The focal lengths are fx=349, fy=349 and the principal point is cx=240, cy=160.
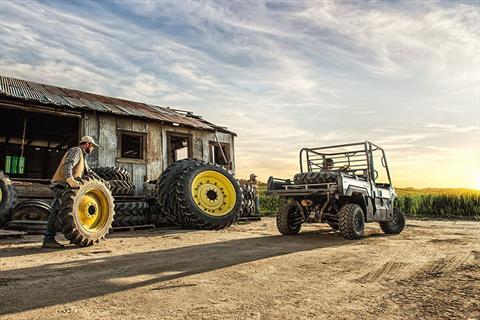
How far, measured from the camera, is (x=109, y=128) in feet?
44.2

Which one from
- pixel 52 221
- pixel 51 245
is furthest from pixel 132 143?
pixel 51 245

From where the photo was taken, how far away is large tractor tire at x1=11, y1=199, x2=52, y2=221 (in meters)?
8.88

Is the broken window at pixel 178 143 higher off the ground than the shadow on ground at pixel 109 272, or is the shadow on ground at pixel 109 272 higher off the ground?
the broken window at pixel 178 143

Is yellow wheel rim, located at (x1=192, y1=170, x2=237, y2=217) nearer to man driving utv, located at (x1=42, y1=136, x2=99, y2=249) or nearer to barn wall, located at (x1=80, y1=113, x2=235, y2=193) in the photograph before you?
man driving utv, located at (x1=42, y1=136, x2=99, y2=249)

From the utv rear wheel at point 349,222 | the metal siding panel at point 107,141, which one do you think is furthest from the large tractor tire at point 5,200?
the utv rear wheel at point 349,222

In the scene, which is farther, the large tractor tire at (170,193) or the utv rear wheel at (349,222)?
the large tractor tire at (170,193)

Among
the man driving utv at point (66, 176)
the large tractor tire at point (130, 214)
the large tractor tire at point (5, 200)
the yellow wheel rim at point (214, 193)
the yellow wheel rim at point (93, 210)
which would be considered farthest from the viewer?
the yellow wheel rim at point (214, 193)

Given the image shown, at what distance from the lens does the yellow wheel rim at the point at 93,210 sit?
21.0 feet

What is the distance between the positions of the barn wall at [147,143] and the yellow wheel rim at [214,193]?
193 inches

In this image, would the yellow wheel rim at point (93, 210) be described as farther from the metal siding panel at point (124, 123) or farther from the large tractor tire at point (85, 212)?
the metal siding panel at point (124, 123)

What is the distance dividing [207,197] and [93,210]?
372 centimetres

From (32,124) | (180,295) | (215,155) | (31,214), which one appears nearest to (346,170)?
(180,295)

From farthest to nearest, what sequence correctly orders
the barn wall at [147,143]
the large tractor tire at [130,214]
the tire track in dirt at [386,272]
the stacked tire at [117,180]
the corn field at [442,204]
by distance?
the corn field at [442,204] < the barn wall at [147,143] < the stacked tire at [117,180] < the large tractor tire at [130,214] < the tire track in dirt at [386,272]

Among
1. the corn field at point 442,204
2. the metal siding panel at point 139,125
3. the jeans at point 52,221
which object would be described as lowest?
the corn field at point 442,204
